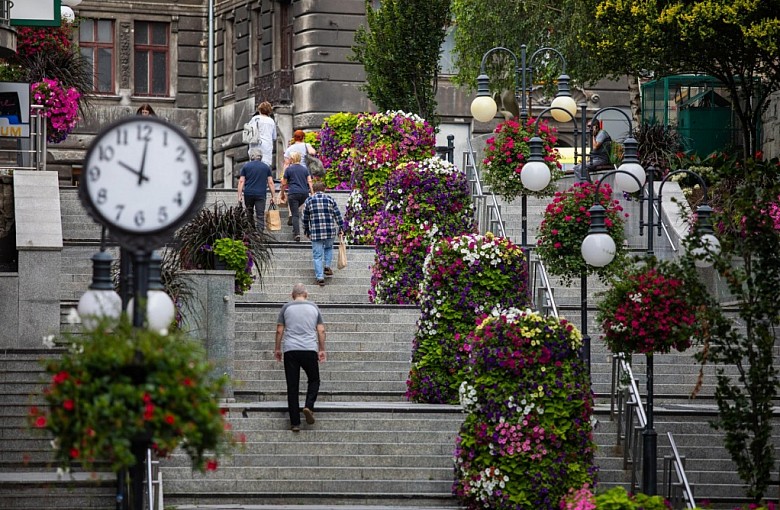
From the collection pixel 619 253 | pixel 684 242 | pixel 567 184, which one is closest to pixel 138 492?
pixel 684 242

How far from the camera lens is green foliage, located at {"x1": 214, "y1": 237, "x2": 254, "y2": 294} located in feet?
70.5

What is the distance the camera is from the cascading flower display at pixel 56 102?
28359 millimetres

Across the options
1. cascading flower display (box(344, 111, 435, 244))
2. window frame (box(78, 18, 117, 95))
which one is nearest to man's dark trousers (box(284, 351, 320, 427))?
cascading flower display (box(344, 111, 435, 244))

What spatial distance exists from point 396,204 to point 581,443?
767 centimetres

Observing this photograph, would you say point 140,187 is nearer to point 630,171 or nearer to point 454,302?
point 454,302

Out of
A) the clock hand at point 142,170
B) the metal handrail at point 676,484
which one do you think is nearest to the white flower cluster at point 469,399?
the metal handrail at point 676,484

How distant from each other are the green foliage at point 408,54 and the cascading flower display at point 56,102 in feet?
24.7

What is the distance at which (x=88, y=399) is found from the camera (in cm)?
990

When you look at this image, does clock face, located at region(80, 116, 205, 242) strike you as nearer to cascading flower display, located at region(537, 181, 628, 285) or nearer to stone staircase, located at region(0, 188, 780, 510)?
stone staircase, located at region(0, 188, 780, 510)

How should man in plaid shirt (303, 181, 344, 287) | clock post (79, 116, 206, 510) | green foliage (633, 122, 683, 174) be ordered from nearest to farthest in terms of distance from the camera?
clock post (79, 116, 206, 510)
man in plaid shirt (303, 181, 344, 287)
green foliage (633, 122, 683, 174)

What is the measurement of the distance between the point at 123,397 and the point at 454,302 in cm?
1075

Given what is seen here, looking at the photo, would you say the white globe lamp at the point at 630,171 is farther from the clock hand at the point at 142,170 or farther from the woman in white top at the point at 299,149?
the clock hand at the point at 142,170

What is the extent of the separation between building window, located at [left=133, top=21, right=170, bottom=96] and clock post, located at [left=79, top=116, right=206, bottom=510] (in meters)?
37.4

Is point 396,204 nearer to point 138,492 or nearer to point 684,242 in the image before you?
point 684,242
